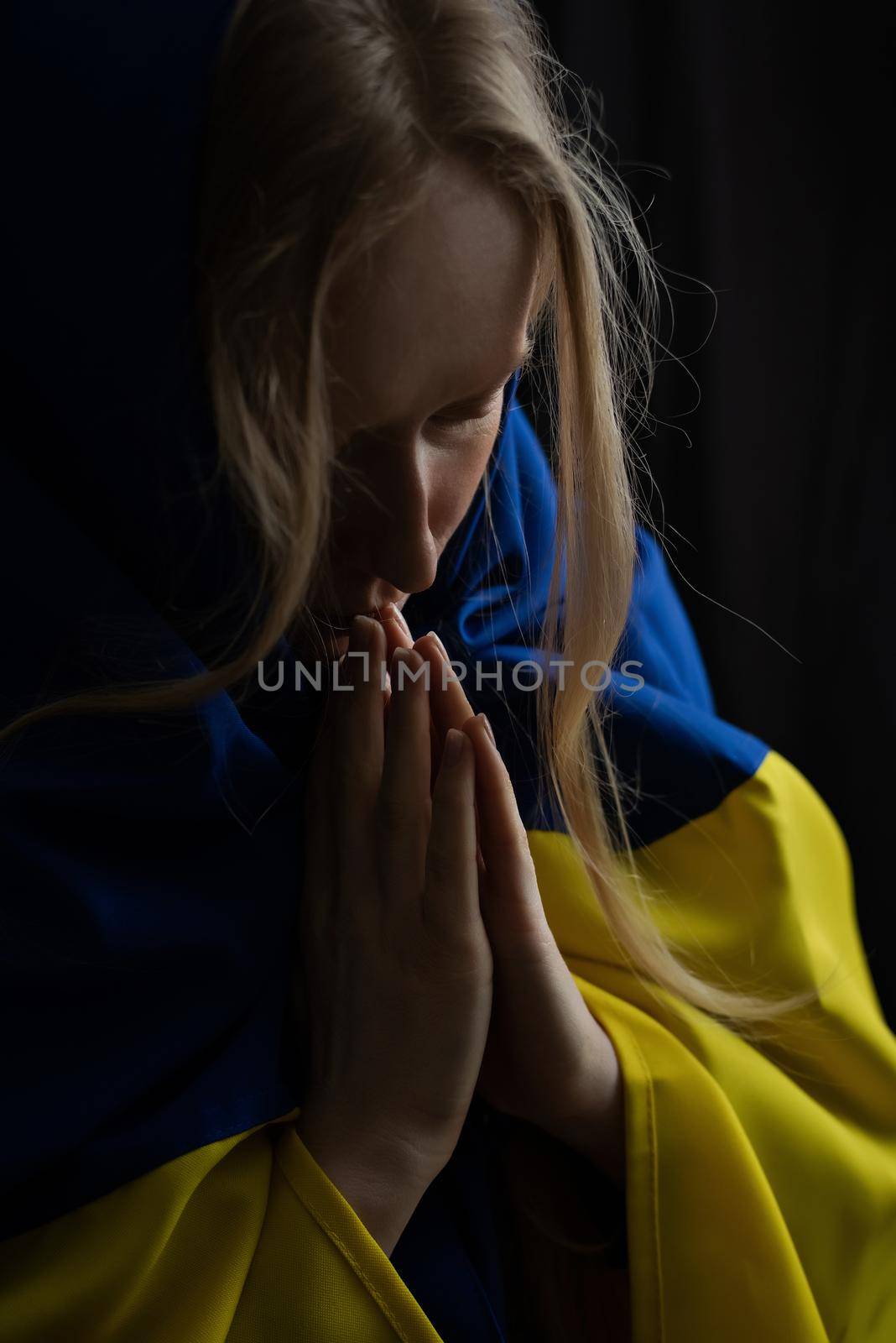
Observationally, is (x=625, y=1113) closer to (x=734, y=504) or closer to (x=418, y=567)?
(x=418, y=567)

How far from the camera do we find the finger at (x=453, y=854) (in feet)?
2.05

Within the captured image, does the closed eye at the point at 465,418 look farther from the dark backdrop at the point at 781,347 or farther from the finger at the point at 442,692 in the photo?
the dark backdrop at the point at 781,347

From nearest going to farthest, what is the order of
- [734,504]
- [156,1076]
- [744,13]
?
1. [156,1076]
2. [744,13]
3. [734,504]

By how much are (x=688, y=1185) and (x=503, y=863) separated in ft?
0.76

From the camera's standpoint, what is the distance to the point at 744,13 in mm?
1076

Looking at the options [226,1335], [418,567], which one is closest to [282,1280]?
[226,1335]

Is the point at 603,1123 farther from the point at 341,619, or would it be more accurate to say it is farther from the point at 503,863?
the point at 341,619

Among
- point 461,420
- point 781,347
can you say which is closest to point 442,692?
point 461,420

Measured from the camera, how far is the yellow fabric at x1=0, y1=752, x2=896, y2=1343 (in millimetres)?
580

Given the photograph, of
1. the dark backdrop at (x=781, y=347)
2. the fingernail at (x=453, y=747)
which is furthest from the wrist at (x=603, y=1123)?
the dark backdrop at (x=781, y=347)

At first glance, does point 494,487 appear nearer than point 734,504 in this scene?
Yes

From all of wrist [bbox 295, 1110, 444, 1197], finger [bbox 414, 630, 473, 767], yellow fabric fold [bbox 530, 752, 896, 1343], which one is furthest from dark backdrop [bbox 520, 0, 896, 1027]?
wrist [bbox 295, 1110, 444, 1197]

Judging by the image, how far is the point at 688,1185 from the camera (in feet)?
2.22

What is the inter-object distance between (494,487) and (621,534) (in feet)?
0.44
